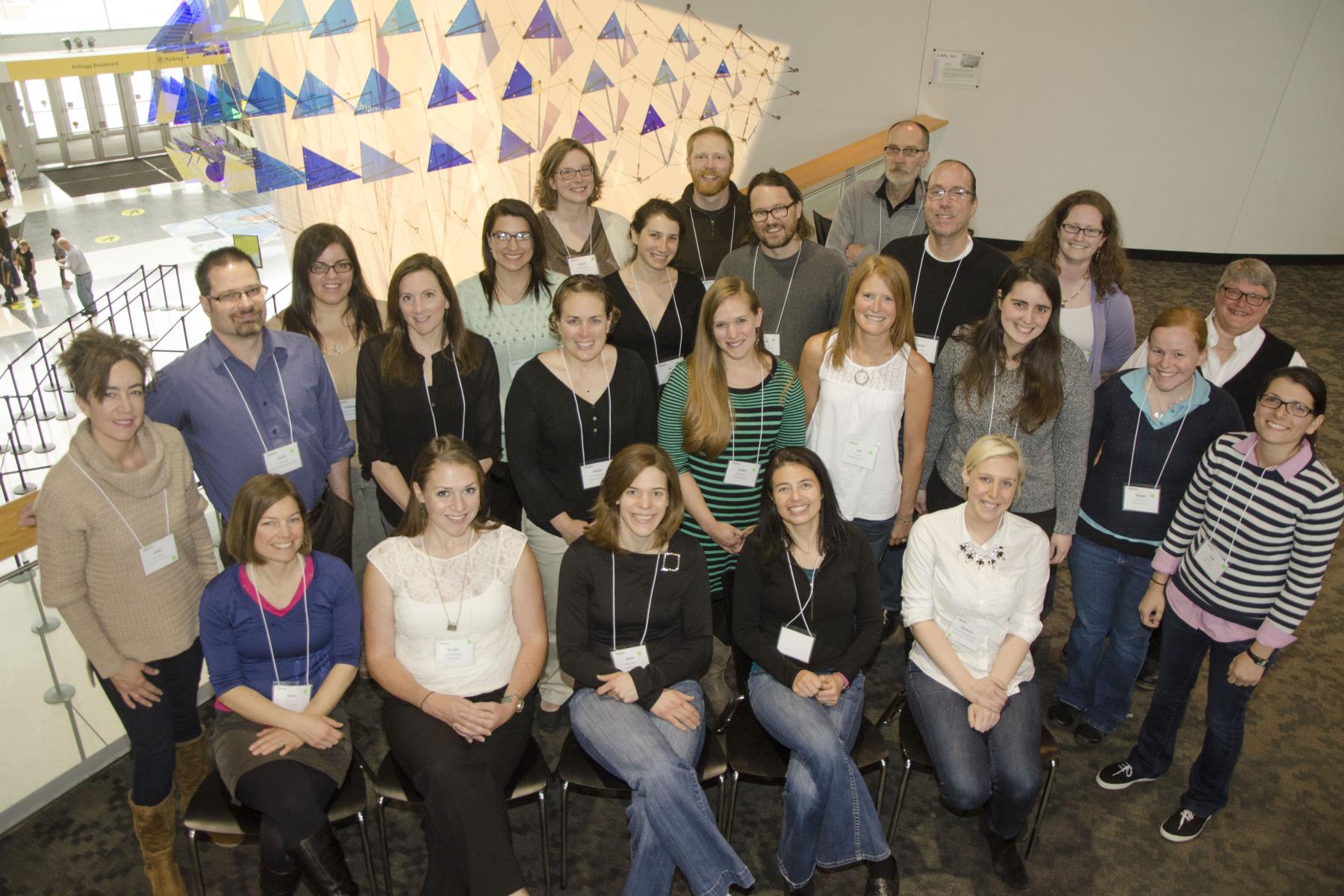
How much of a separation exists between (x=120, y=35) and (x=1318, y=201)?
9130mm

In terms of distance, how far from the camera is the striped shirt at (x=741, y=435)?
2787 millimetres

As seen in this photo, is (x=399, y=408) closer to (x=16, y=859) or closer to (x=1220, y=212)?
(x=16, y=859)

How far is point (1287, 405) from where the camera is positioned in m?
2.34

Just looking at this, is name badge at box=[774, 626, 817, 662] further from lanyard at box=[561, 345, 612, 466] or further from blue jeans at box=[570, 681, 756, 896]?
lanyard at box=[561, 345, 612, 466]

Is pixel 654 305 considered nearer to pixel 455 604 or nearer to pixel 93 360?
pixel 455 604

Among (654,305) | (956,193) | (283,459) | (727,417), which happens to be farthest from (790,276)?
(283,459)

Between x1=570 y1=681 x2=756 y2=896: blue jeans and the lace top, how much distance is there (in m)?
0.40

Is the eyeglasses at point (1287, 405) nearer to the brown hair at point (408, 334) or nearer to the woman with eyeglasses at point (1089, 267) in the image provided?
the woman with eyeglasses at point (1089, 267)

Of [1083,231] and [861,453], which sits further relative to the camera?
[1083,231]

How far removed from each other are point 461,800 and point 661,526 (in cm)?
89

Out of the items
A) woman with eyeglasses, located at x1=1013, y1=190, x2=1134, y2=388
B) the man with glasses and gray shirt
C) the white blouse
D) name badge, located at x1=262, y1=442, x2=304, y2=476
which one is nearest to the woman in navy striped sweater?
the white blouse

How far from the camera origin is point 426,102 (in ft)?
13.2

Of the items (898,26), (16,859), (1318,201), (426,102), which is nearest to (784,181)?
(426,102)

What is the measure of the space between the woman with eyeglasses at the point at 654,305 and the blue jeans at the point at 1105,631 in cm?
153
